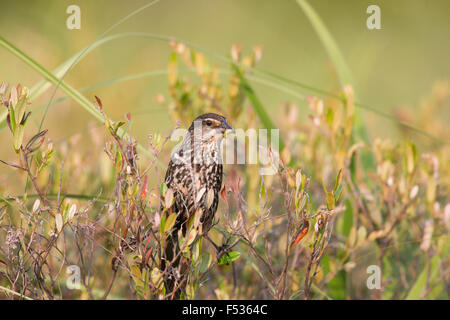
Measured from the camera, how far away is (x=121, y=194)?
1.83 meters

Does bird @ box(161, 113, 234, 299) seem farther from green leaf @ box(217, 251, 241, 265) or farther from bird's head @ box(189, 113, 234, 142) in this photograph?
green leaf @ box(217, 251, 241, 265)

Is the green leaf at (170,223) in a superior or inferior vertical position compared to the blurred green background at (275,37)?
inferior

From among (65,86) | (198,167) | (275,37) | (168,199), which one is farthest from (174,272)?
(275,37)

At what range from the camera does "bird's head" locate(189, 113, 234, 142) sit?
91.5 inches

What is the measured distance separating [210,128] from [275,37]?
5.55m

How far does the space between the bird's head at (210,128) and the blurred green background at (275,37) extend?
3324 mm

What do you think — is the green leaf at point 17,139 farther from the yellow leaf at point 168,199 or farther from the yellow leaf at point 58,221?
the yellow leaf at point 168,199

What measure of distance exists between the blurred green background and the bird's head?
10.9ft

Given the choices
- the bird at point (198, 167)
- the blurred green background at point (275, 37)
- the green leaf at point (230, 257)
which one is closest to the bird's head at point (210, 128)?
the bird at point (198, 167)

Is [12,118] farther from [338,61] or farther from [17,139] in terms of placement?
[338,61]

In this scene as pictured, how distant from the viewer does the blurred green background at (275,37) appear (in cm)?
639
